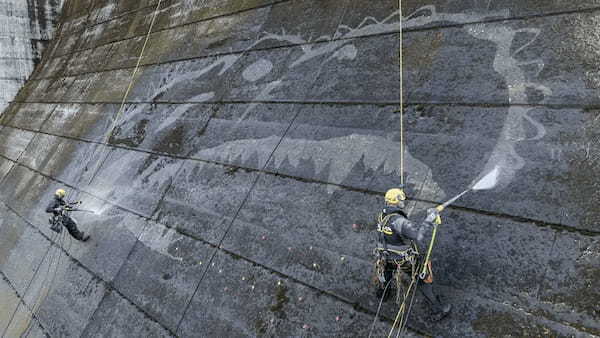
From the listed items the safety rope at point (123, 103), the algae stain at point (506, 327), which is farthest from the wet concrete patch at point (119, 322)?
the algae stain at point (506, 327)

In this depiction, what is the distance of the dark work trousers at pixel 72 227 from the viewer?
30.9ft

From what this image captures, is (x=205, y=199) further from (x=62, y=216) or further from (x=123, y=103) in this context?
(x=123, y=103)

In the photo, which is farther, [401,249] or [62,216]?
[62,216]

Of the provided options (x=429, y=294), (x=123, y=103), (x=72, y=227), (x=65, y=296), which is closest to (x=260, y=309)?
(x=429, y=294)

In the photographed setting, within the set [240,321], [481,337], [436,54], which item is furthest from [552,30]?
[240,321]

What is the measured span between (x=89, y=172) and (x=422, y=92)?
9.37m

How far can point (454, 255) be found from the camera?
505cm

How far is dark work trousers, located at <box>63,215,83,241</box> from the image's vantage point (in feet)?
30.9

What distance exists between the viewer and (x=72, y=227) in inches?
377

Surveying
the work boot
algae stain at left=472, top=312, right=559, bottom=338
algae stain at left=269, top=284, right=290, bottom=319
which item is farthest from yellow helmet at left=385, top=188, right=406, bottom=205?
algae stain at left=269, top=284, right=290, bottom=319

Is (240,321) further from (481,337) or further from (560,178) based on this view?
(560,178)

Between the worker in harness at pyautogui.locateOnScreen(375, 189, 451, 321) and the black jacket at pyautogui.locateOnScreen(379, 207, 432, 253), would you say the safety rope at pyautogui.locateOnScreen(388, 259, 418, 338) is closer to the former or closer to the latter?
the worker in harness at pyautogui.locateOnScreen(375, 189, 451, 321)

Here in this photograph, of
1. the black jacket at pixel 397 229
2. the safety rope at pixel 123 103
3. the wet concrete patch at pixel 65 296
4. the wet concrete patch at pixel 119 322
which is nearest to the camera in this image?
the black jacket at pixel 397 229

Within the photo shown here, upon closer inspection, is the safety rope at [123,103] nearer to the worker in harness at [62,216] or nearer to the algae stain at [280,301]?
the worker in harness at [62,216]
